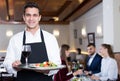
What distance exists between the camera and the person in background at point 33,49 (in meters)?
1.76

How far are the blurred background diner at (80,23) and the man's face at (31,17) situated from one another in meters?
3.68

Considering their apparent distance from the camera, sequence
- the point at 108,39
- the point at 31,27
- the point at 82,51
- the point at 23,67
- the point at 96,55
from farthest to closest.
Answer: the point at 82,51, the point at 108,39, the point at 96,55, the point at 31,27, the point at 23,67

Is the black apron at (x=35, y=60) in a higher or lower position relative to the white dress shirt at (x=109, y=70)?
higher

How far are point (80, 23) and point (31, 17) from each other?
812cm

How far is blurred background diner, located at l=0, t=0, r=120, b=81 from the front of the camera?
5.43m

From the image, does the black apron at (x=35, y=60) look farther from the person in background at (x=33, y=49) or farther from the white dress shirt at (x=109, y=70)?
the white dress shirt at (x=109, y=70)

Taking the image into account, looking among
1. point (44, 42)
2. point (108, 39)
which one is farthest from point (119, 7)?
point (44, 42)

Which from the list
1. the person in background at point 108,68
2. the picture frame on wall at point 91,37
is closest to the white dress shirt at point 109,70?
the person in background at point 108,68

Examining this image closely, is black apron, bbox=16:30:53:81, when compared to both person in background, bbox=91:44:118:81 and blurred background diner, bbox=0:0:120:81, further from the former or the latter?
blurred background diner, bbox=0:0:120:81

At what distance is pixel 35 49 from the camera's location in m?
1.82

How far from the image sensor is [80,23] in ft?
32.1

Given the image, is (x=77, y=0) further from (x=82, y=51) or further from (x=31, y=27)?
(x=31, y=27)

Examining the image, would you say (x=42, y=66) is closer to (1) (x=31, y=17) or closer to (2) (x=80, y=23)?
(1) (x=31, y=17)

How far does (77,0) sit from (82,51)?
8.47 ft
